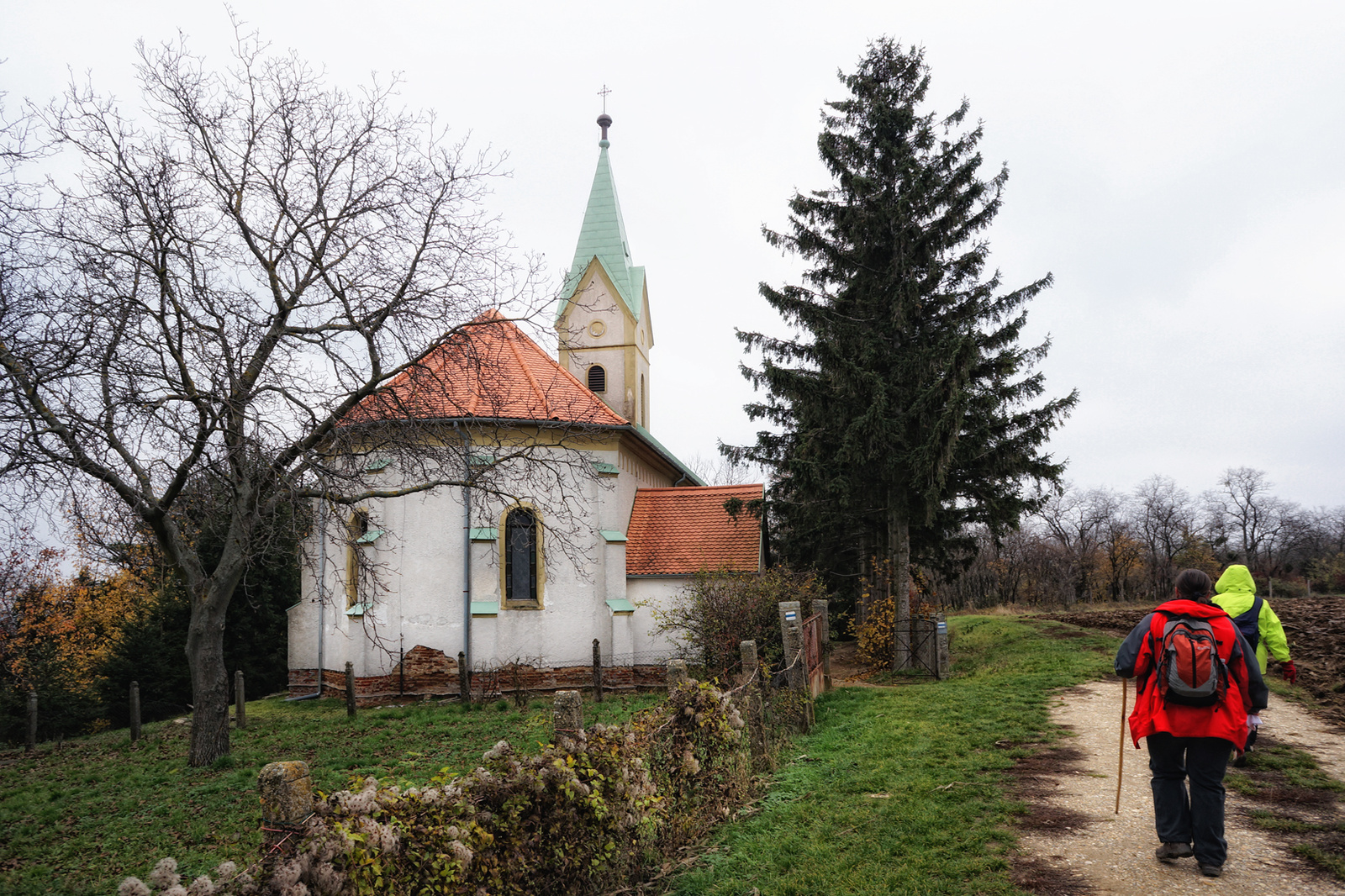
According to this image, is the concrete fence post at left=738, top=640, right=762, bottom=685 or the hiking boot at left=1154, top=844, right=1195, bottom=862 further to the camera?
the concrete fence post at left=738, top=640, right=762, bottom=685

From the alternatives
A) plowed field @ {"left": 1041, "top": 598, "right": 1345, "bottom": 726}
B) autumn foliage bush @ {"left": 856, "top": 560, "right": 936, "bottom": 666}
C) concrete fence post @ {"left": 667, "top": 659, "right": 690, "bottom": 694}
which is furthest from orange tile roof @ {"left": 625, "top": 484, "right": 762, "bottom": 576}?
concrete fence post @ {"left": 667, "top": 659, "right": 690, "bottom": 694}

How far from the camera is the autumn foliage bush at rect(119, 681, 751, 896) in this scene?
3283mm

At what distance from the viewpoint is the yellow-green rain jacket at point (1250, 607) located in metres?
7.23

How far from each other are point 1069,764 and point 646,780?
15.8 feet

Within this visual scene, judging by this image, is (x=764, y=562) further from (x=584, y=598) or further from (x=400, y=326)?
(x=400, y=326)

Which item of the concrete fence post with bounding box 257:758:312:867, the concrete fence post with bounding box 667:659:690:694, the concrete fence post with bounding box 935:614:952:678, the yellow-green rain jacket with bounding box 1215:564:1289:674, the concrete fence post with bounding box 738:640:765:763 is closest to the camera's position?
the concrete fence post with bounding box 257:758:312:867

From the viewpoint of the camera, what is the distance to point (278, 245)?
10773 mm

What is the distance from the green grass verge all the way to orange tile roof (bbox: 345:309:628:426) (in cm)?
675

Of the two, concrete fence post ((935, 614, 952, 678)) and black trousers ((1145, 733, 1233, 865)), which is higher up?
black trousers ((1145, 733, 1233, 865))

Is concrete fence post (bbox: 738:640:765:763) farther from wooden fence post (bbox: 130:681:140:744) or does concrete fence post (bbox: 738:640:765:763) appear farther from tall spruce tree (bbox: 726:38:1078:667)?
wooden fence post (bbox: 130:681:140:744)

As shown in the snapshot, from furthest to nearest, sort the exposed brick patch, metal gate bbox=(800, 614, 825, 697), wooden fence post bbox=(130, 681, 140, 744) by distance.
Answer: the exposed brick patch
wooden fence post bbox=(130, 681, 140, 744)
metal gate bbox=(800, 614, 825, 697)

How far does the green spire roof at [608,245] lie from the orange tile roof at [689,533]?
7063 millimetres

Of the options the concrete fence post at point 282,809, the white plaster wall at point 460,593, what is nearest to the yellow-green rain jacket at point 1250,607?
the concrete fence post at point 282,809

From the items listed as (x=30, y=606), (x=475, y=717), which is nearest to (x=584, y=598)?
(x=475, y=717)
